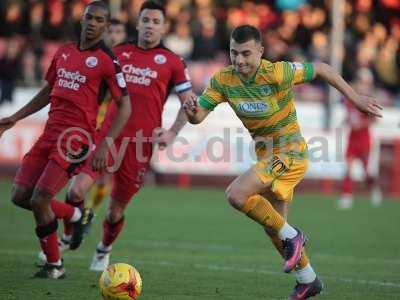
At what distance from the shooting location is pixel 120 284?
859 cm

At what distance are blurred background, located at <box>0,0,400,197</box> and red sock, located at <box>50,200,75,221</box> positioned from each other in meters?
11.6

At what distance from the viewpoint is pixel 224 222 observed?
17781mm

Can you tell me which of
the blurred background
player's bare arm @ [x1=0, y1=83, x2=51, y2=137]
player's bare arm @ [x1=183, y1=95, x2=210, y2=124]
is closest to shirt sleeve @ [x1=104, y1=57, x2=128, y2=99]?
player's bare arm @ [x1=0, y1=83, x2=51, y2=137]

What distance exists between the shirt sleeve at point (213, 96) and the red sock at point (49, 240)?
2062 mm

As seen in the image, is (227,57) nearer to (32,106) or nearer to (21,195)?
(32,106)

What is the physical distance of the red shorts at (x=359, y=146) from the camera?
22047mm

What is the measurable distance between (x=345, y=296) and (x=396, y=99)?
16.3 metres

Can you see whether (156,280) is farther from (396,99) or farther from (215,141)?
(396,99)

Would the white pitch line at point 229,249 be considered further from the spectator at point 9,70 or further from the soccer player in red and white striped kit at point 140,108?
the spectator at point 9,70

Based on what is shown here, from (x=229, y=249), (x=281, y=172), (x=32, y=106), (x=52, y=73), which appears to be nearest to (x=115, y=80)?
(x=52, y=73)

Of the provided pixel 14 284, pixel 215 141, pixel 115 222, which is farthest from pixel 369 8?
pixel 14 284

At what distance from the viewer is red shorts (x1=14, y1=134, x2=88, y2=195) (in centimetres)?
1010

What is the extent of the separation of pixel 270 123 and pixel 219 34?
17.2 metres

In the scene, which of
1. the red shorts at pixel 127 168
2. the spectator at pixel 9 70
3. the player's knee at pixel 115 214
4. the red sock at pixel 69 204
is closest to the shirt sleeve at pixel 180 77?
the red shorts at pixel 127 168
